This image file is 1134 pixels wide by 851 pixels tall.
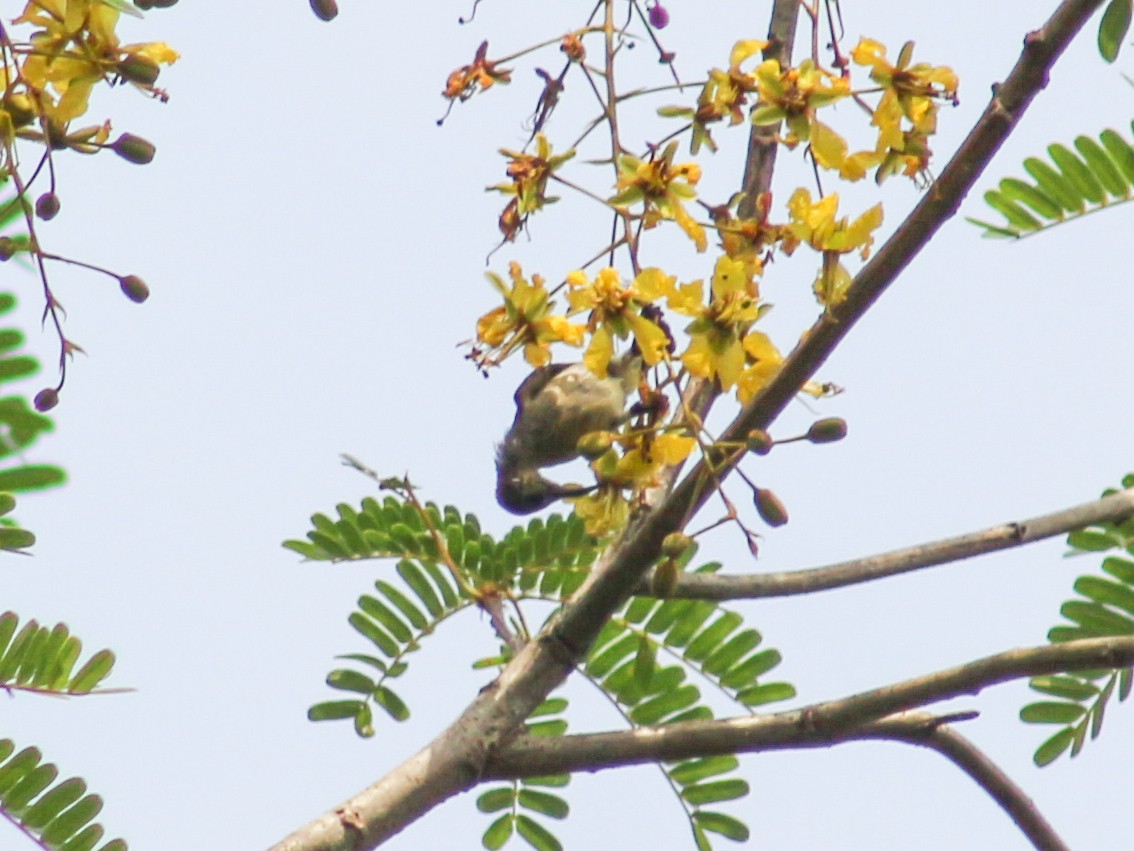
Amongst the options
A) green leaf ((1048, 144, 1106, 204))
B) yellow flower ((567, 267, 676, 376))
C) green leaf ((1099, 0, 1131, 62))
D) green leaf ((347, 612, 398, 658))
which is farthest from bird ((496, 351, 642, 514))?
green leaf ((1099, 0, 1131, 62))

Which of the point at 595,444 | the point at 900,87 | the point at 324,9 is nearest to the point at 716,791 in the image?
the point at 595,444

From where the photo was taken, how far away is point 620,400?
5070 millimetres

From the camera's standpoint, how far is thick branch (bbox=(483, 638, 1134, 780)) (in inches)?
97.9

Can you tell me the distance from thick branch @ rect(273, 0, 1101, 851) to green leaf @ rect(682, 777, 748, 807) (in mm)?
1064

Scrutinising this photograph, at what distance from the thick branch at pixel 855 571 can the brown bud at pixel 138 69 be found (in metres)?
1.19

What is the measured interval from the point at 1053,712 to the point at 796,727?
1.46 metres

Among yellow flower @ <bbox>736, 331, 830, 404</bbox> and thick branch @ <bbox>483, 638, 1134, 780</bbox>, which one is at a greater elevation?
yellow flower @ <bbox>736, 331, 830, 404</bbox>

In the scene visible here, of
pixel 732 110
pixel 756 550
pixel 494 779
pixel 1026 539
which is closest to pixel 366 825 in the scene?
pixel 494 779

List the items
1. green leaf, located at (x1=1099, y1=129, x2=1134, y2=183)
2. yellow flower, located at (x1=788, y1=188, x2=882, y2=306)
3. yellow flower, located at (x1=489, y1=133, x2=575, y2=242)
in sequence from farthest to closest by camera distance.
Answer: green leaf, located at (x1=1099, y1=129, x2=1134, y2=183) < yellow flower, located at (x1=489, y1=133, x2=575, y2=242) < yellow flower, located at (x1=788, y1=188, x2=882, y2=306)

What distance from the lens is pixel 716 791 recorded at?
12.4 feet

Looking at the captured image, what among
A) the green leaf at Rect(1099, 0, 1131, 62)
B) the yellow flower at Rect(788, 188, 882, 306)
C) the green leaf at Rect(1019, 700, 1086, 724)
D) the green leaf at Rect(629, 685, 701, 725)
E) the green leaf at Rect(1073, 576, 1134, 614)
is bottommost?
the green leaf at Rect(629, 685, 701, 725)

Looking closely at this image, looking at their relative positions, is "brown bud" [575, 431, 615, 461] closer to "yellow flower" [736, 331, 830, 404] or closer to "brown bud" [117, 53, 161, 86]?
"yellow flower" [736, 331, 830, 404]

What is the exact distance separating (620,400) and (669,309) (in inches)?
82.3

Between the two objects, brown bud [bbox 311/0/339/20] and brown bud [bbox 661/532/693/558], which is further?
brown bud [bbox 661/532/693/558]
